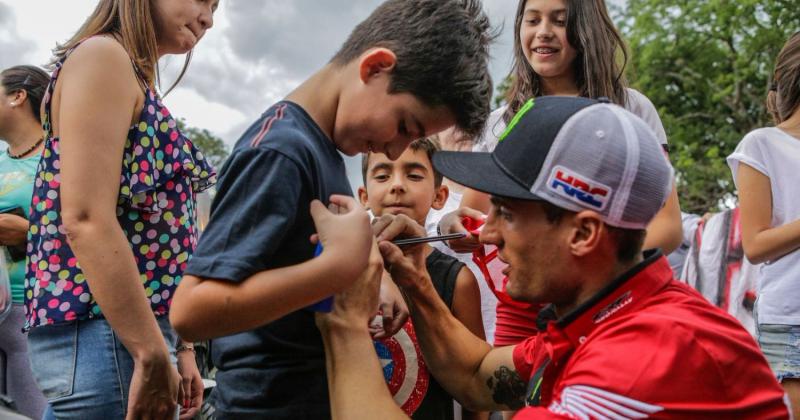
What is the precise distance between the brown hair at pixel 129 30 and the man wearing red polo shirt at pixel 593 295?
84 centimetres

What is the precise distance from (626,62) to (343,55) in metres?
1.57

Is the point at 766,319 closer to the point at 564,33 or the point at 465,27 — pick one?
the point at 564,33

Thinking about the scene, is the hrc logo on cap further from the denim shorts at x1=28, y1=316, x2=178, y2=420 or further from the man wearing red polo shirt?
the denim shorts at x1=28, y1=316, x2=178, y2=420

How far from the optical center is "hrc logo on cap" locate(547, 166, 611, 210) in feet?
5.23

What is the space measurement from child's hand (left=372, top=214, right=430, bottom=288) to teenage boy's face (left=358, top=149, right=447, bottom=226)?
0.85m

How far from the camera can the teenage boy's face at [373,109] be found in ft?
5.85

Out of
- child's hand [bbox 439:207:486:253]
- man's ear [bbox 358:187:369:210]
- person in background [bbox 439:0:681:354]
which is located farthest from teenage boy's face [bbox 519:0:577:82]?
man's ear [bbox 358:187:369:210]

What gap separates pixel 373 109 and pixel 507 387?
982 millimetres

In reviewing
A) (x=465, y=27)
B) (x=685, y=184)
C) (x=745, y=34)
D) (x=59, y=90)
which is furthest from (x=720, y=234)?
(x=745, y=34)

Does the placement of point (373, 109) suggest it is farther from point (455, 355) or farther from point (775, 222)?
point (775, 222)

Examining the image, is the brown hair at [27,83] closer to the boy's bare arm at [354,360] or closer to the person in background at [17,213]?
the person in background at [17,213]

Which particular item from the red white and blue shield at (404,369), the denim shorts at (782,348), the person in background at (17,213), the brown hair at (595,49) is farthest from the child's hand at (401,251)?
the person in background at (17,213)

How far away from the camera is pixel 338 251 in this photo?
152cm

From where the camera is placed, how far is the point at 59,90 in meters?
1.91
